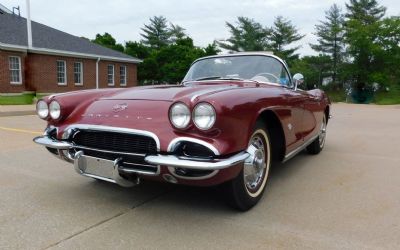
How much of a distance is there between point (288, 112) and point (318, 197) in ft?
2.78

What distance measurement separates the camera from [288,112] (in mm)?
3707

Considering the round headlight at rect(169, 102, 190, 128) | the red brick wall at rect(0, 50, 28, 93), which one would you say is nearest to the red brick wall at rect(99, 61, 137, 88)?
the red brick wall at rect(0, 50, 28, 93)

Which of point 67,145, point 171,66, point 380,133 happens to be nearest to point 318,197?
point 67,145

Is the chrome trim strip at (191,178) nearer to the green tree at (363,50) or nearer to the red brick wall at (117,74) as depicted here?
the red brick wall at (117,74)

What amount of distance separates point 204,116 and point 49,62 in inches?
773

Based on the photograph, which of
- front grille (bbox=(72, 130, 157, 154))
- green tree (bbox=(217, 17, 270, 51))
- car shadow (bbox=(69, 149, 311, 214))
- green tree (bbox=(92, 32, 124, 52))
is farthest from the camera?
green tree (bbox=(217, 17, 270, 51))

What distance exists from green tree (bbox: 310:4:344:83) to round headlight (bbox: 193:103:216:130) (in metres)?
34.7

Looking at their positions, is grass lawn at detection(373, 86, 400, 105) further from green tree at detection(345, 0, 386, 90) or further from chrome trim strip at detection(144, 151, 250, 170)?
chrome trim strip at detection(144, 151, 250, 170)

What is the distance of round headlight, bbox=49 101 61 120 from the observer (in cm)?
340

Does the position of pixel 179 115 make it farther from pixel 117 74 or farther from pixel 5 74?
pixel 117 74

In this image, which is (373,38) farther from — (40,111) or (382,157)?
(40,111)

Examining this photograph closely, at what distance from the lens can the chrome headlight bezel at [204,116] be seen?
2.63 metres

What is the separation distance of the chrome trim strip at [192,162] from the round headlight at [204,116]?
24cm

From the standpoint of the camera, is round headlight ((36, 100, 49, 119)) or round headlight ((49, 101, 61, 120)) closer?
round headlight ((49, 101, 61, 120))
